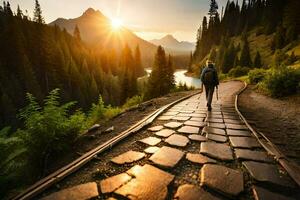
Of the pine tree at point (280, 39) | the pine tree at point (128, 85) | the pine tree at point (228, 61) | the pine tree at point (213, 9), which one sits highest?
the pine tree at point (213, 9)

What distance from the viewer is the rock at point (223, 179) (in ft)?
7.66

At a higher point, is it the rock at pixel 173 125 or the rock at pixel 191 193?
the rock at pixel 191 193

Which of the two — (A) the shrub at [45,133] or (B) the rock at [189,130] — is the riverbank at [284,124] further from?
(A) the shrub at [45,133]

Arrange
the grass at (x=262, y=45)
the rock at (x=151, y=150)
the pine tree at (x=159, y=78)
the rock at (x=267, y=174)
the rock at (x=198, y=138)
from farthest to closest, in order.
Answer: the grass at (x=262, y=45), the pine tree at (x=159, y=78), the rock at (x=198, y=138), the rock at (x=151, y=150), the rock at (x=267, y=174)

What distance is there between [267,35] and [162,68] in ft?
188

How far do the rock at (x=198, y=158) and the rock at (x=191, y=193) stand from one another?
2.43 feet

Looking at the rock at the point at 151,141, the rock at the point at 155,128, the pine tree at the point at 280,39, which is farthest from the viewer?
the pine tree at the point at 280,39

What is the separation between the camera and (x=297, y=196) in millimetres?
2258

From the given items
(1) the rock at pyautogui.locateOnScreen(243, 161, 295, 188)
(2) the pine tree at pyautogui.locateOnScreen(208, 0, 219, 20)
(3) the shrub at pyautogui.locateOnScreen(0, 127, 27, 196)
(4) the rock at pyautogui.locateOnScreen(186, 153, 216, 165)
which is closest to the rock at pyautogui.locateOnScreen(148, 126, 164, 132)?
(4) the rock at pyautogui.locateOnScreen(186, 153, 216, 165)

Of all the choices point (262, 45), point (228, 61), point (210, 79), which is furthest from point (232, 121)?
point (262, 45)

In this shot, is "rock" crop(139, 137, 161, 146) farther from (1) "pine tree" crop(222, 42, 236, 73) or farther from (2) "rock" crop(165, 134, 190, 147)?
(1) "pine tree" crop(222, 42, 236, 73)

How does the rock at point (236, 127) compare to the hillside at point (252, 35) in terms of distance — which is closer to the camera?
the rock at point (236, 127)

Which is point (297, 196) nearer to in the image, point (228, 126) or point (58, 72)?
point (228, 126)

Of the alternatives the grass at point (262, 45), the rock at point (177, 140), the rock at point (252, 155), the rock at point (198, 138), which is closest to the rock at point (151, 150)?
the rock at point (177, 140)
